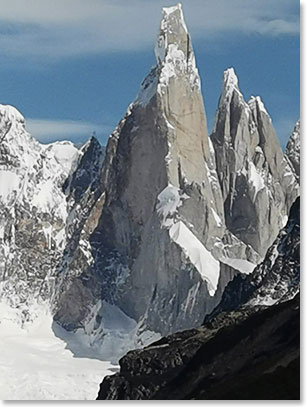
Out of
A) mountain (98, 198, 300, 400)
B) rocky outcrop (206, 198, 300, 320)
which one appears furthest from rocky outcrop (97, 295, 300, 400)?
rocky outcrop (206, 198, 300, 320)

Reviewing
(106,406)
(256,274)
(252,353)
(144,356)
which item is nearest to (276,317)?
(252,353)

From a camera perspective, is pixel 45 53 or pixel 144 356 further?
pixel 144 356

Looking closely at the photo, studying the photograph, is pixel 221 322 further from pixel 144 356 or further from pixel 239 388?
pixel 239 388

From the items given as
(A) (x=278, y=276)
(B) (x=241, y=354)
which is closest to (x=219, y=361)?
(B) (x=241, y=354)

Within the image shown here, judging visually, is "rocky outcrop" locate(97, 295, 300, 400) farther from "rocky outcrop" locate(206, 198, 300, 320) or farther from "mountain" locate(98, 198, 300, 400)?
"rocky outcrop" locate(206, 198, 300, 320)

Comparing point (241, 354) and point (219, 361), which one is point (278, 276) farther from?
point (241, 354)

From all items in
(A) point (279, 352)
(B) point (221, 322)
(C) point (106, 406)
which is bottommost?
(C) point (106, 406)

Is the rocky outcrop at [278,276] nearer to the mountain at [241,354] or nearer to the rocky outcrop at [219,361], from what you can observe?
the mountain at [241,354]
